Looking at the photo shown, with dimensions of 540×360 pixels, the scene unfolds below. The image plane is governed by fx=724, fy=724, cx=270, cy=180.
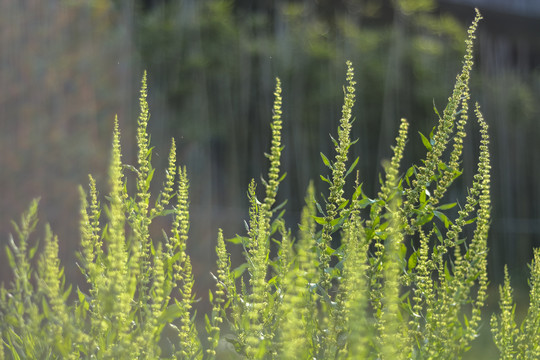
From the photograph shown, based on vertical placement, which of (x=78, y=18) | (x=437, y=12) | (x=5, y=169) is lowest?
(x=5, y=169)

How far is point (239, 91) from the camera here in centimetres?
645

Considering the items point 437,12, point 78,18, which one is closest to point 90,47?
point 78,18

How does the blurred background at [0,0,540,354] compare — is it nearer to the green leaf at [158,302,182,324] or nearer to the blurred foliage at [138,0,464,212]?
the blurred foliage at [138,0,464,212]

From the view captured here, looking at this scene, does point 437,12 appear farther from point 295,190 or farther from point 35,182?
point 35,182

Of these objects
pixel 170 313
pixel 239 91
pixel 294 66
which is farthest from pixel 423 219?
pixel 294 66

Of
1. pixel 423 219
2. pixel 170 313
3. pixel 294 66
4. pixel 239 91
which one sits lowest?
pixel 170 313

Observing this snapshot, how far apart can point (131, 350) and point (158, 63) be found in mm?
5036

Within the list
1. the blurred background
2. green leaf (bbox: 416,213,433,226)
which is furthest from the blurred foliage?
green leaf (bbox: 416,213,433,226)

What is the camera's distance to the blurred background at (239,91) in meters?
5.29

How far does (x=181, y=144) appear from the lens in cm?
623

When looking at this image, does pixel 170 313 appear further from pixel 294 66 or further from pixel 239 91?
pixel 294 66

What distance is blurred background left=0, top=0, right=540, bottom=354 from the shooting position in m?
5.29

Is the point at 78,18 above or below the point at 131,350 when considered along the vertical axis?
above

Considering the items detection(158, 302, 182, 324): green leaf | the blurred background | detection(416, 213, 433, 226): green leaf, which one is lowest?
detection(158, 302, 182, 324): green leaf
